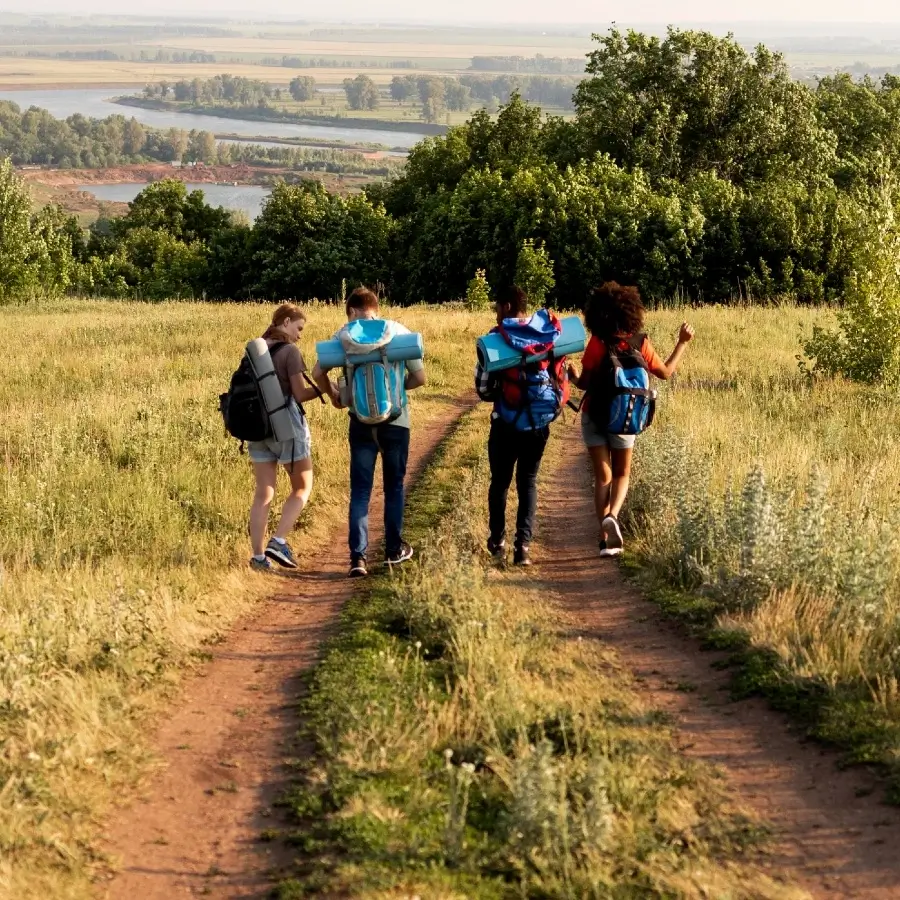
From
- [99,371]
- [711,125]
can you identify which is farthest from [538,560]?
[711,125]

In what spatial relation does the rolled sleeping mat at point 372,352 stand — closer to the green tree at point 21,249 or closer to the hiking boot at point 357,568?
the hiking boot at point 357,568

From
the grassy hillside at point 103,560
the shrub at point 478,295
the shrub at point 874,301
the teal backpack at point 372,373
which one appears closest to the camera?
the grassy hillside at point 103,560

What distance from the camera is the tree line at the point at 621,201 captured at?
40.4 metres

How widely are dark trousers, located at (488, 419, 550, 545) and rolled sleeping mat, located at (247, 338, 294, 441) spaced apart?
59.2 inches

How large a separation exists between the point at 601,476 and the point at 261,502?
2569 mm

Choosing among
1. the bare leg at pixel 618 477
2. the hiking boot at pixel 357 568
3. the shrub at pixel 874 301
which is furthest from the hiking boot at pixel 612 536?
the shrub at pixel 874 301

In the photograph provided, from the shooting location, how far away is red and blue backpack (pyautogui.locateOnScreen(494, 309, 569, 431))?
844cm

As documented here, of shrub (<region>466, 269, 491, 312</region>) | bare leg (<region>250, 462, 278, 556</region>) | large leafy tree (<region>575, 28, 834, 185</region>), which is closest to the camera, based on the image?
bare leg (<region>250, 462, 278, 556</region>)

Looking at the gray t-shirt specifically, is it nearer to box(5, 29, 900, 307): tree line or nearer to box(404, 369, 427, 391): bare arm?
box(404, 369, 427, 391): bare arm

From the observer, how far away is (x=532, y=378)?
28.1 feet

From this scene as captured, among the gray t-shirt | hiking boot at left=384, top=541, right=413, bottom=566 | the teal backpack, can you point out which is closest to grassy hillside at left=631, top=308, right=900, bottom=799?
hiking boot at left=384, top=541, right=413, bottom=566

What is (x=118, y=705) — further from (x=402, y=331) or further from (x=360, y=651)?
(x=402, y=331)

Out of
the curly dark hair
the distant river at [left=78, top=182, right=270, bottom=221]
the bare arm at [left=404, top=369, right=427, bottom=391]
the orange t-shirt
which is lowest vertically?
the distant river at [left=78, top=182, right=270, bottom=221]

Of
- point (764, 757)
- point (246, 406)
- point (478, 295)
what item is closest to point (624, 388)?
point (246, 406)
